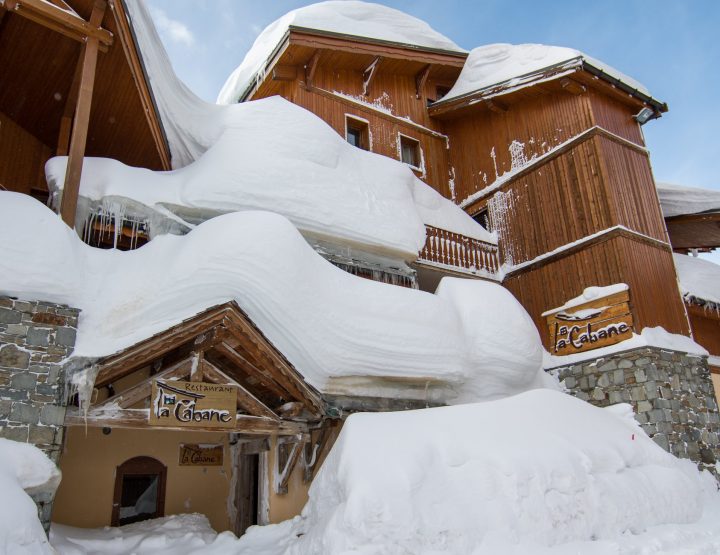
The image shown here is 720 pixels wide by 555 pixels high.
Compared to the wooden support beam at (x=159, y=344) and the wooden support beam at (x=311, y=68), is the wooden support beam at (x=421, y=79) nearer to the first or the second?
the wooden support beam at (x=311, y=68)

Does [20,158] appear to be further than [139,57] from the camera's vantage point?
Yes

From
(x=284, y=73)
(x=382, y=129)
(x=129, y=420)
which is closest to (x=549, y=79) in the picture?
(x=382, y=129)

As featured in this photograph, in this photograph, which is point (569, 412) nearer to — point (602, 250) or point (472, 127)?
point (602, 250)

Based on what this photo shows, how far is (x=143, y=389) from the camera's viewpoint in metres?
6.52

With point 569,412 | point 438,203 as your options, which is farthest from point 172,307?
point 438,203

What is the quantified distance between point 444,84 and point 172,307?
1292 centimetres

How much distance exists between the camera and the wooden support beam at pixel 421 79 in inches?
606

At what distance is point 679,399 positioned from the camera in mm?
10070

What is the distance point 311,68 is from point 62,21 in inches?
272

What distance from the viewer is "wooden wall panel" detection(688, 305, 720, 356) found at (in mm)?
12402

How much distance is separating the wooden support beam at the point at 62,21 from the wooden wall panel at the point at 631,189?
32.0 ft

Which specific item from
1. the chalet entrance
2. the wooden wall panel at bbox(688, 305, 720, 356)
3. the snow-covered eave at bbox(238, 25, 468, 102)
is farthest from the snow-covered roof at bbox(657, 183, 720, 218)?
the chalet entrance

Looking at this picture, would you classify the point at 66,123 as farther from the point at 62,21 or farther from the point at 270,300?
the point at 270,300

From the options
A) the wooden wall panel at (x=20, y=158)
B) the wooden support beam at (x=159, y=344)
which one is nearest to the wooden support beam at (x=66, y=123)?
the wooden wall panel at (x=20, y=158)
